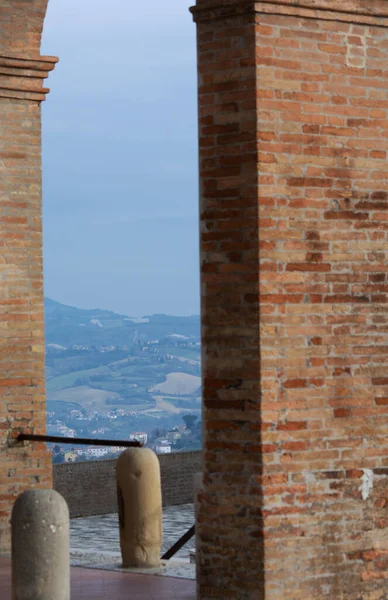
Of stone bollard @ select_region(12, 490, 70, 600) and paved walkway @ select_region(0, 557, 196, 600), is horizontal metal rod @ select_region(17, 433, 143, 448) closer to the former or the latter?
paved walkway @ select_region(0, 557, 196, 600)

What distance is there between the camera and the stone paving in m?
8.68

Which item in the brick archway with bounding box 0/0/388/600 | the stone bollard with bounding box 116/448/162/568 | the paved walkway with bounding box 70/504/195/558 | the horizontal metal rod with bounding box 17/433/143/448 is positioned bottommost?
the paved walkway with bounding box 70/504/195/558

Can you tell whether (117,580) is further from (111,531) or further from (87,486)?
(87,486)

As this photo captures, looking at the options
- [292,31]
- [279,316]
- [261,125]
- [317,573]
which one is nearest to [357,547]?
[317,573]

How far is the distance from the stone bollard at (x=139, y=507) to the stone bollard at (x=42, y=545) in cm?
215

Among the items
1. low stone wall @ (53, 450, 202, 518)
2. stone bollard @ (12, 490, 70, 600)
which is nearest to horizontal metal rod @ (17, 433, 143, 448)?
stone bollard @ (12, 490, 70, 600)

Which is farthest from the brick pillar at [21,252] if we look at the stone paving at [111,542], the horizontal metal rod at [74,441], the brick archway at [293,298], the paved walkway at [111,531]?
the paved walkway at [111,531]

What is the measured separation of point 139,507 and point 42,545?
228 centimetres

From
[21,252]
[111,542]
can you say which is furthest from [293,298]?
[111,542]

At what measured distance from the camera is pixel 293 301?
6.23 m

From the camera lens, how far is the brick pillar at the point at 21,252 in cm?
957

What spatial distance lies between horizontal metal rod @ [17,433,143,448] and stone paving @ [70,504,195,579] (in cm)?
86

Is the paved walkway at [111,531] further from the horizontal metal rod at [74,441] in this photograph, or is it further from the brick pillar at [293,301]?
the brick pillar at [293,301]

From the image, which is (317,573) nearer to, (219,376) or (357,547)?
(357,547)
